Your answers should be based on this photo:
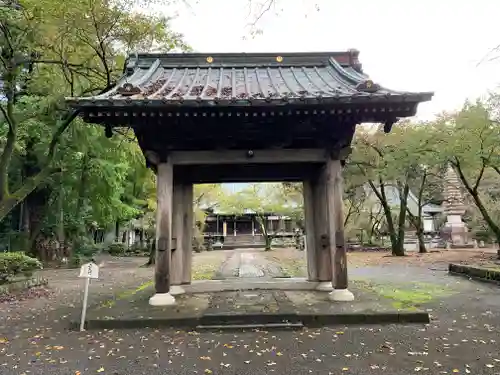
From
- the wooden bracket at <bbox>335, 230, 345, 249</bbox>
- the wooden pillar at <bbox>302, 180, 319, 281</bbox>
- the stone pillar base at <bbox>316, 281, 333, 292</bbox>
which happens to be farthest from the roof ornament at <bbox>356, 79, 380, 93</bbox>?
the stone pillar base at <bbox>316, 281, 333, 292</bbox>

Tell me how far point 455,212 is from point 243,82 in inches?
1016

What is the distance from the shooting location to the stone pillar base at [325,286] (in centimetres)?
870

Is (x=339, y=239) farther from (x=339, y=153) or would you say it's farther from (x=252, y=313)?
(x=252, y=313)

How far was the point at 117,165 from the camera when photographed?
1880 centimetres

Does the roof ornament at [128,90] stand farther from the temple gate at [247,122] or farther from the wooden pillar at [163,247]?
the wooden pillar at [163,247]

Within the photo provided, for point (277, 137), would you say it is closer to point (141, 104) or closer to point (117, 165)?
point (141, 104)

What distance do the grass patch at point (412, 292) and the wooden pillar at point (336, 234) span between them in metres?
1.07

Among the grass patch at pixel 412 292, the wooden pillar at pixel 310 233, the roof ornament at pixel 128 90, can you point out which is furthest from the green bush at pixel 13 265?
the grass patch at pixel 412 292

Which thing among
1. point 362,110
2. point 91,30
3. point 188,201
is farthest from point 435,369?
point 91,30

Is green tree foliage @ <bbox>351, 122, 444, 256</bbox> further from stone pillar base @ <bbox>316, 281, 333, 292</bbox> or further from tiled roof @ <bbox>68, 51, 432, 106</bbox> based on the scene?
stone pillar base @ <bbox>316, 281, 333, 292</bbox>

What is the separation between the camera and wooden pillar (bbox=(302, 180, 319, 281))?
927cm

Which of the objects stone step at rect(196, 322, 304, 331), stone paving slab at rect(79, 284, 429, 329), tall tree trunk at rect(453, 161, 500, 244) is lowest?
stone step at rect(196, 322, 304, 331)

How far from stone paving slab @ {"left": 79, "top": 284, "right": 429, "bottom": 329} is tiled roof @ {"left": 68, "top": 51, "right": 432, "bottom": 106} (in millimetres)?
3689

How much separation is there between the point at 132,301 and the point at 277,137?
4.69m
